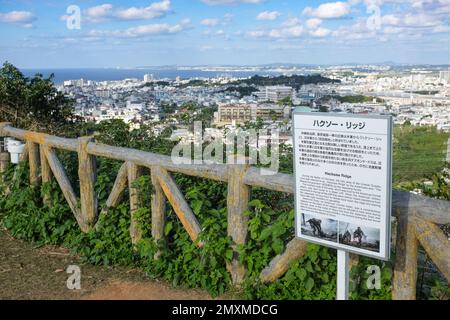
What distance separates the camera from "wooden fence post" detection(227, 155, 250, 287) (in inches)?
183

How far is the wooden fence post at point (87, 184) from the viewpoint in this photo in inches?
246

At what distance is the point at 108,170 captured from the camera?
6812mm

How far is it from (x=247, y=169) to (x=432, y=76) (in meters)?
11.3

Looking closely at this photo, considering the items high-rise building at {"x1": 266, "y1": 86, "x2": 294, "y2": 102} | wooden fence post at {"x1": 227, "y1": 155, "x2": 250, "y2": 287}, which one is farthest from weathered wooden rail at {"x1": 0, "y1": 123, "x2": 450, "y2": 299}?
high-rise building at {"x1": 266, "y1": 86, "x2": 294, "y2": 102}

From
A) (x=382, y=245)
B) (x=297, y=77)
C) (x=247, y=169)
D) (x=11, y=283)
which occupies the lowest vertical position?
(x=11, y=283)

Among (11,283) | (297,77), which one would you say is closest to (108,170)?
(11,283)

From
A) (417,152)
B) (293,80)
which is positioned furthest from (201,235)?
(293,80)

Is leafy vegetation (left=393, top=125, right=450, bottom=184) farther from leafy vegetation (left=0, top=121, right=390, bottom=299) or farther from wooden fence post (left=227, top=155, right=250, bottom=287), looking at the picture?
wooden fence post (left=227, top=155, right=250, bottom=287)

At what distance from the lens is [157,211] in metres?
5.44

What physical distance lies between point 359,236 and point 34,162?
16.4 feet

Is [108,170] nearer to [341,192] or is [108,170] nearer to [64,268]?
[64,268]

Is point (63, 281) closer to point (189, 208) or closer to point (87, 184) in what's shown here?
point (87, 184)

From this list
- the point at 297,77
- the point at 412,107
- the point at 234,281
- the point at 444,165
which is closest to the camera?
the point at 234,281

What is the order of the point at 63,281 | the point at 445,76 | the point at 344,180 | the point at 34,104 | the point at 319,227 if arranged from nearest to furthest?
the point at 344,180 → the point at 319,227 → the point at 63,281 → the point at 34,104 → the point at 445,76
